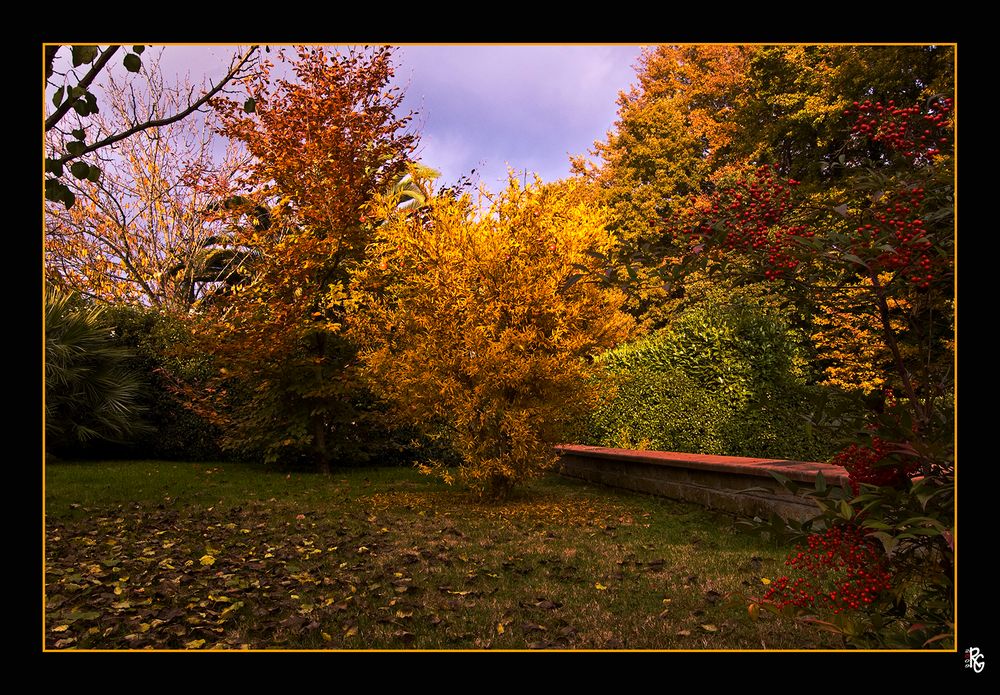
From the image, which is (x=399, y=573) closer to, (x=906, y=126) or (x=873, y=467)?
(x=873, y=467)

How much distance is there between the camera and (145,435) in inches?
543

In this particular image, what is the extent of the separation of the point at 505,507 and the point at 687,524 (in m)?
2.40

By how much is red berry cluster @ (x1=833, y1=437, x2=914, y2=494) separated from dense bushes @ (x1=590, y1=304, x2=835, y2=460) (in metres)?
6.79

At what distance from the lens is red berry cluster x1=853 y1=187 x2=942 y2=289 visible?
2307 mm

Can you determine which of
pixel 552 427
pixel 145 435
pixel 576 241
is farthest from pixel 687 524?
pixel 145 435

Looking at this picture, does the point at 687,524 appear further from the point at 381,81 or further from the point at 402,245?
the point at 381,81

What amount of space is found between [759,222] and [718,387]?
8.14m

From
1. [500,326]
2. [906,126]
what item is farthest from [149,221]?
[906,126]

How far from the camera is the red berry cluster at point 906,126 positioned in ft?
8.18

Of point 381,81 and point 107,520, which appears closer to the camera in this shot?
point 107,520

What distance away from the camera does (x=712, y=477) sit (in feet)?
25.8

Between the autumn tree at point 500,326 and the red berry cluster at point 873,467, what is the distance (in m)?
5.63

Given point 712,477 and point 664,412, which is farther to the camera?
point 664,412

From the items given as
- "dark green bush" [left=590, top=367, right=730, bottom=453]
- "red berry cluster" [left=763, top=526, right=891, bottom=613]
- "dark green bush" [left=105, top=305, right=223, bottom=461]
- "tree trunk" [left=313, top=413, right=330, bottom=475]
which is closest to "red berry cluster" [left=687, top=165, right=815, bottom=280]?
"red berry cluster" [left=763, top=526, right=891, bottom=613]
